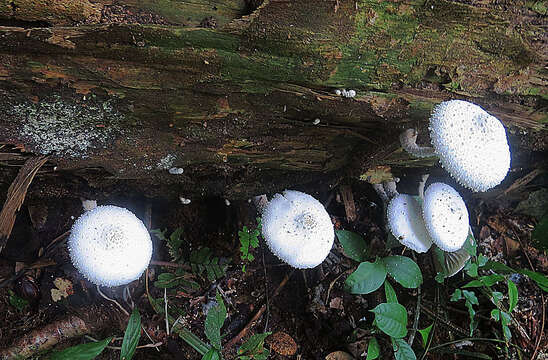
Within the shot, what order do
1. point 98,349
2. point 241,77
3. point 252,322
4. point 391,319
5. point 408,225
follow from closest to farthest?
point 241,77, point 98,349, point 391,319, point 408,225, point 252,322

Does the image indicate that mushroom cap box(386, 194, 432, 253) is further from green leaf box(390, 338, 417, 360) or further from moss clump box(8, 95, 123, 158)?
moss clump box(8, 95, 123, 158)

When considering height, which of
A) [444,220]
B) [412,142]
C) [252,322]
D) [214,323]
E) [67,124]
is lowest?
[252,322]

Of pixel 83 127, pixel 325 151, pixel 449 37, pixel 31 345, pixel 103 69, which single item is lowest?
pixel 31 345

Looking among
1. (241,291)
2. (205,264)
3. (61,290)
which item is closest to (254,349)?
(241,291)

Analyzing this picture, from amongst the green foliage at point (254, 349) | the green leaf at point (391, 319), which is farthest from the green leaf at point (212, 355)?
the green leaf at point (391, 319)

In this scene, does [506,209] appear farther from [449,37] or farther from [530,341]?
[449,37]

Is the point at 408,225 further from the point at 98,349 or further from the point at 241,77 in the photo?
the point at 98,349

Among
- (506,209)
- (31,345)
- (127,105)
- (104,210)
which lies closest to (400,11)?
(127,105)
